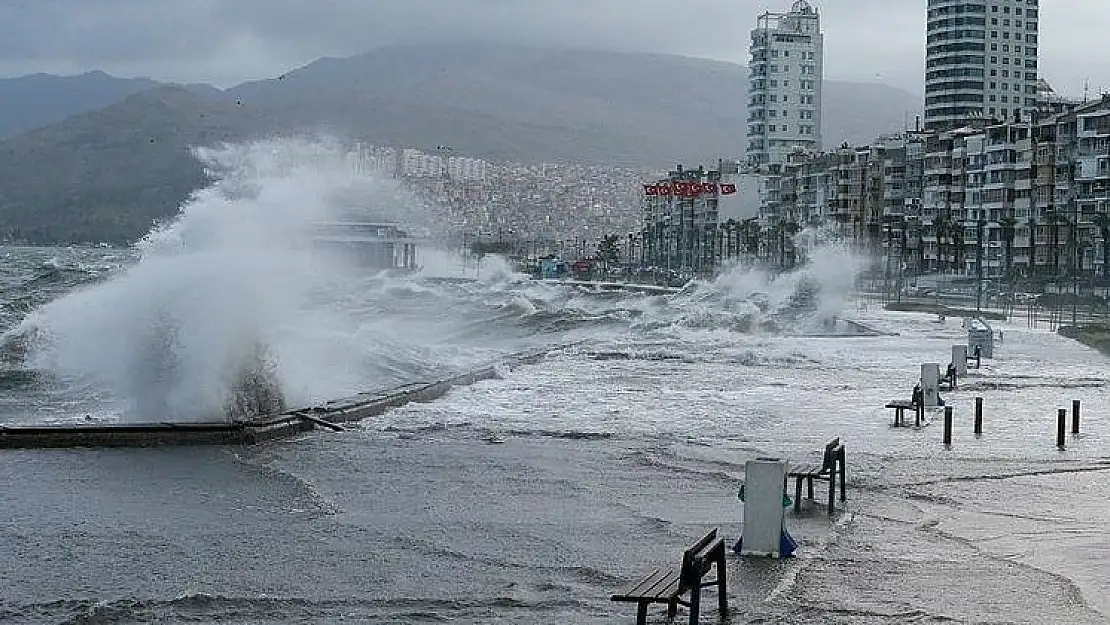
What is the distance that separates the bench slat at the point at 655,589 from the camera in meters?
10.4

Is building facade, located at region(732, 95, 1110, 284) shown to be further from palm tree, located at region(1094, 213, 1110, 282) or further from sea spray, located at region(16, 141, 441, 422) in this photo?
sea spray, located at region(16, 141, 441, 422)

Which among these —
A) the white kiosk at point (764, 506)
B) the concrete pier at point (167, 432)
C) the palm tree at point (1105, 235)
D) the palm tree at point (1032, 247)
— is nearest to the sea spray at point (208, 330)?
the concrete pier at point (167, 432)

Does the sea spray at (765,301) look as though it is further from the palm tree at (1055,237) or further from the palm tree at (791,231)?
the palm tree at (791,231)

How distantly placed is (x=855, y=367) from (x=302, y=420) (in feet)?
68.0

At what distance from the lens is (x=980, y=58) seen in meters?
190

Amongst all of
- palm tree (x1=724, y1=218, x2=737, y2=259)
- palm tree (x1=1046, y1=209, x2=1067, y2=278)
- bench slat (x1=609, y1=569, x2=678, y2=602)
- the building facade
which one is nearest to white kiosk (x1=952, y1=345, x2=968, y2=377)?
bench slat (x1=609, y1=569, x2=678, y2=602)

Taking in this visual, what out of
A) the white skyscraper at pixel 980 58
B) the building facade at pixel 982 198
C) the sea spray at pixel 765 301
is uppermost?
the white skyscraper at pixel 980 58

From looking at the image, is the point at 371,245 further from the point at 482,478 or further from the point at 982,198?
the point at 482,478

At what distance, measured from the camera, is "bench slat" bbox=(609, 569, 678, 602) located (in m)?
10.4

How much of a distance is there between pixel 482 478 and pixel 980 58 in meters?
182

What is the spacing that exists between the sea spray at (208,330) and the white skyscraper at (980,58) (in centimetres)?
15298

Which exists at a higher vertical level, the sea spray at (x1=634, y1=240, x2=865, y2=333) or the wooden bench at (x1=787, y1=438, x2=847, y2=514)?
the wooden bench at (x1=787, y1=438, x2=847, y2=514)

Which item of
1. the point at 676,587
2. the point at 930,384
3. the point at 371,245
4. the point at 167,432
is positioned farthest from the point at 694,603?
the point at 371,245

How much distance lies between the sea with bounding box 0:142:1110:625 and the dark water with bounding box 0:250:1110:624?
0.16 feet
